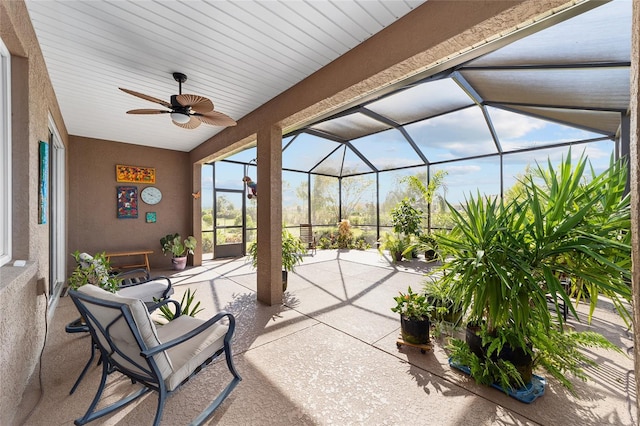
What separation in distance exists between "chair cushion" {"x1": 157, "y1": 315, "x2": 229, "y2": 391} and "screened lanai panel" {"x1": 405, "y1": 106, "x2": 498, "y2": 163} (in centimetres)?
585

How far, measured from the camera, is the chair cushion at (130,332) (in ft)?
5.11

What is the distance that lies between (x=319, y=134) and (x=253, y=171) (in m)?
2.34

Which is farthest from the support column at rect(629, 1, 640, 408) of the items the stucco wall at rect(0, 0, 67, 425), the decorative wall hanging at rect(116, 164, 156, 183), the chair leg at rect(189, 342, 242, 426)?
the decorative wall hanging at rect(116, 164, 156, 183)

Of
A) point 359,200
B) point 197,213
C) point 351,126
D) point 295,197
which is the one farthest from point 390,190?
point 197,213

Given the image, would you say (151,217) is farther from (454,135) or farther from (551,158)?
(551,158)

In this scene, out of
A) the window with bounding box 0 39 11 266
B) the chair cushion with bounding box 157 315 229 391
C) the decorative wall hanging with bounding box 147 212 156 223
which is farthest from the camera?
the decorative wall hanging with bounding box 147 212 156 223

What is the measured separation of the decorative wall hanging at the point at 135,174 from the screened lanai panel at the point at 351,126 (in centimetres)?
400

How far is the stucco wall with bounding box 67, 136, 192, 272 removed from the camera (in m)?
5.29

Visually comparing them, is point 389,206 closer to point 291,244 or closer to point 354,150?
point 354,150

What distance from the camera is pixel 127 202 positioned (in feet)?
19.2

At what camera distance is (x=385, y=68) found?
2250 millimetres

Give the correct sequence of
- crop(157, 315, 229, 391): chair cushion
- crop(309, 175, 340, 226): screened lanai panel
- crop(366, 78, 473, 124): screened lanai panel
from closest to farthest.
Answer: crop(157, 315, 229, 391): chair cushion, crop(366, 78, 473, 124): screened lanai panel, crop(309, 175, 340, 226): screened lanai panel

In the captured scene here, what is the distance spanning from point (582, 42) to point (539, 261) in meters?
2.63

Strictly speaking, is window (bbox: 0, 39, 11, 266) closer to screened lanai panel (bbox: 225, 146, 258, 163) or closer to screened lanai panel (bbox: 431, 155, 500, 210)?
screened lanai panel (bbox: 225, 146, 258, 163)
